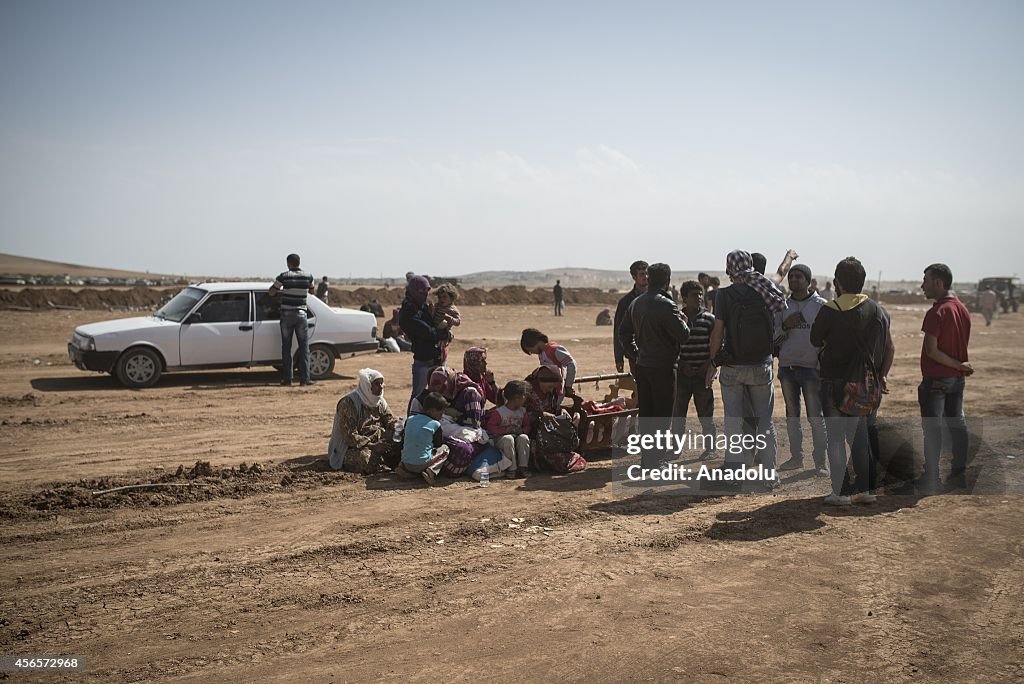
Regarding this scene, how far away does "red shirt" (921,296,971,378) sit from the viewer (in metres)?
7.23

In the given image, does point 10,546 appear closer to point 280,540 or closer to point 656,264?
point 280,540

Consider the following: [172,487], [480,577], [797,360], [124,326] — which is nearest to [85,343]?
[124,326]

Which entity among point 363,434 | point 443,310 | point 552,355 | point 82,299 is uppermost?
point 82,299

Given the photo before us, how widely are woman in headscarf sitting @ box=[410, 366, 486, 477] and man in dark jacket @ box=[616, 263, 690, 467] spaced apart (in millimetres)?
1604

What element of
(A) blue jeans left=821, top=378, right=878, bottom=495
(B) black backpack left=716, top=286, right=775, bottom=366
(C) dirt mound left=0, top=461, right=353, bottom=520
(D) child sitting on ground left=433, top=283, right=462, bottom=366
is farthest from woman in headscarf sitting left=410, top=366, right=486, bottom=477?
(A) blue jeans left=821, top=378, right=878, bottom=495

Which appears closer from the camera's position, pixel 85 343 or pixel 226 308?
pixel 85 343

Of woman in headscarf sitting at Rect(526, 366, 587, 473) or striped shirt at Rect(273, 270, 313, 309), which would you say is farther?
striped shirt at Rect(273, 270, 313, 309)

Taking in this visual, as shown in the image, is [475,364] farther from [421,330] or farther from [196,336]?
[196,336]

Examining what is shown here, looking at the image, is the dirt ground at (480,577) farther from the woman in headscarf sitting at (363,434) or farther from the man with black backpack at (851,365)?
the man with black backpack at (851,365)

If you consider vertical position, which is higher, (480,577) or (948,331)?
(948,331)

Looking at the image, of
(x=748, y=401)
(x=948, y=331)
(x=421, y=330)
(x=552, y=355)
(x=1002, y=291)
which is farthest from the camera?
(x=1002, y=291)

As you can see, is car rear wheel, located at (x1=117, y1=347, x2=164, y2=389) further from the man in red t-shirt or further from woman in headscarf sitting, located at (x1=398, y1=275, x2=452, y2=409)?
the man in red t-shirt

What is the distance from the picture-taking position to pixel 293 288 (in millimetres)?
13492

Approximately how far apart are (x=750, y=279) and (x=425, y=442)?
334 cm
